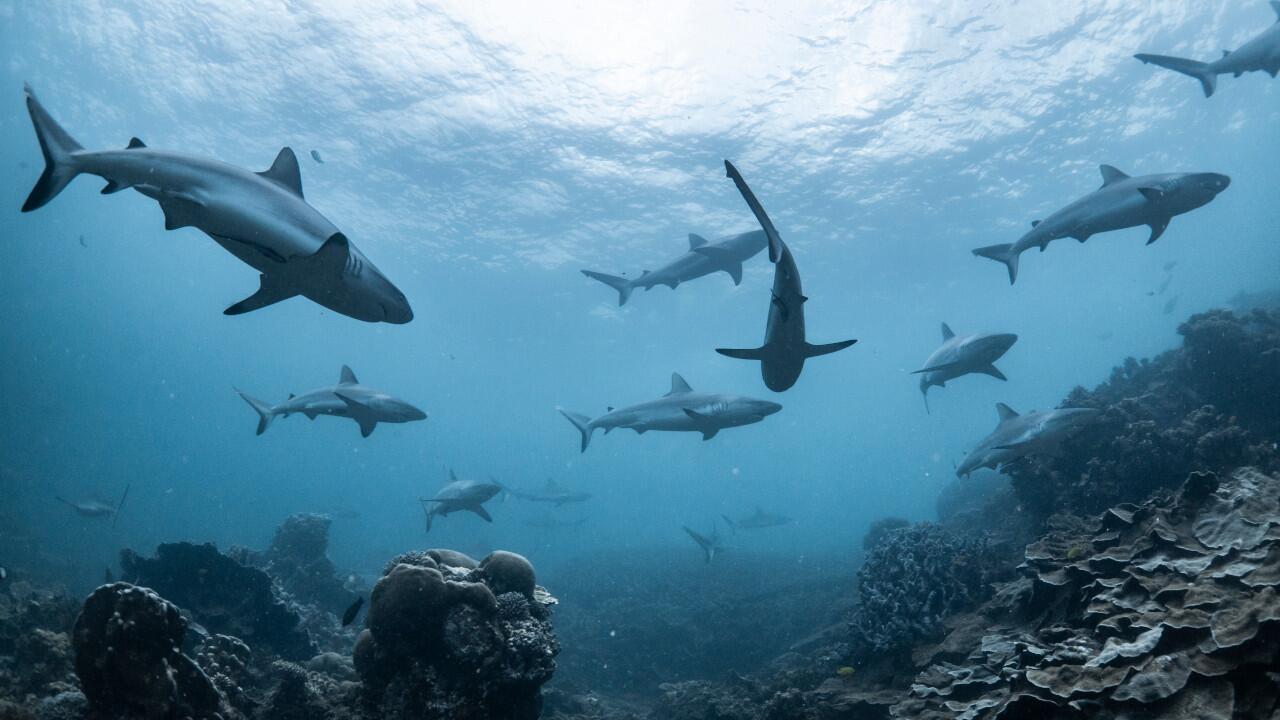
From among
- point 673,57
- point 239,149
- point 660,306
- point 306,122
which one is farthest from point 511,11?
point 660,306

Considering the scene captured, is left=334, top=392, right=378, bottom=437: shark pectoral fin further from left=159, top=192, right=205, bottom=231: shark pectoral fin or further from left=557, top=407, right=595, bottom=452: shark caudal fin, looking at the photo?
left=159, top=192, right=205, bottom=231: shark pectoral fin

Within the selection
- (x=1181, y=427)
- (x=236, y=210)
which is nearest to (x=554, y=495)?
(x=1181, y=427)

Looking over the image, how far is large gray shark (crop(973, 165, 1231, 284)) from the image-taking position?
7.31 m

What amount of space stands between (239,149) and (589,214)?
18.2 meters

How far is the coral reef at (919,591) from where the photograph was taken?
7152 millimetres

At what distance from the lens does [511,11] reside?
18.9m

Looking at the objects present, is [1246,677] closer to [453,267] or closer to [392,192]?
[392,192]

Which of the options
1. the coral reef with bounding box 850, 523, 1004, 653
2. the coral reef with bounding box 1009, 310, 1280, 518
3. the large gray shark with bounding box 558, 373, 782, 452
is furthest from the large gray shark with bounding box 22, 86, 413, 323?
the coral reef with bounding box 1009, 310, 1280, 518

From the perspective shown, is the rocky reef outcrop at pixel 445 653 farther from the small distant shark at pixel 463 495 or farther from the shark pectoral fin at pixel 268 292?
the small distant shark at pixel 463 495

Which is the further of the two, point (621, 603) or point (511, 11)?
point (621, 603)

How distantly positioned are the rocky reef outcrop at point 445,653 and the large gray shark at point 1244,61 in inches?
441

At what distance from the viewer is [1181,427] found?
848 cm

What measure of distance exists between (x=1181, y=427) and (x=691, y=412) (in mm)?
7691

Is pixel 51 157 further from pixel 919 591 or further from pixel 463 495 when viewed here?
pixel 463 495
